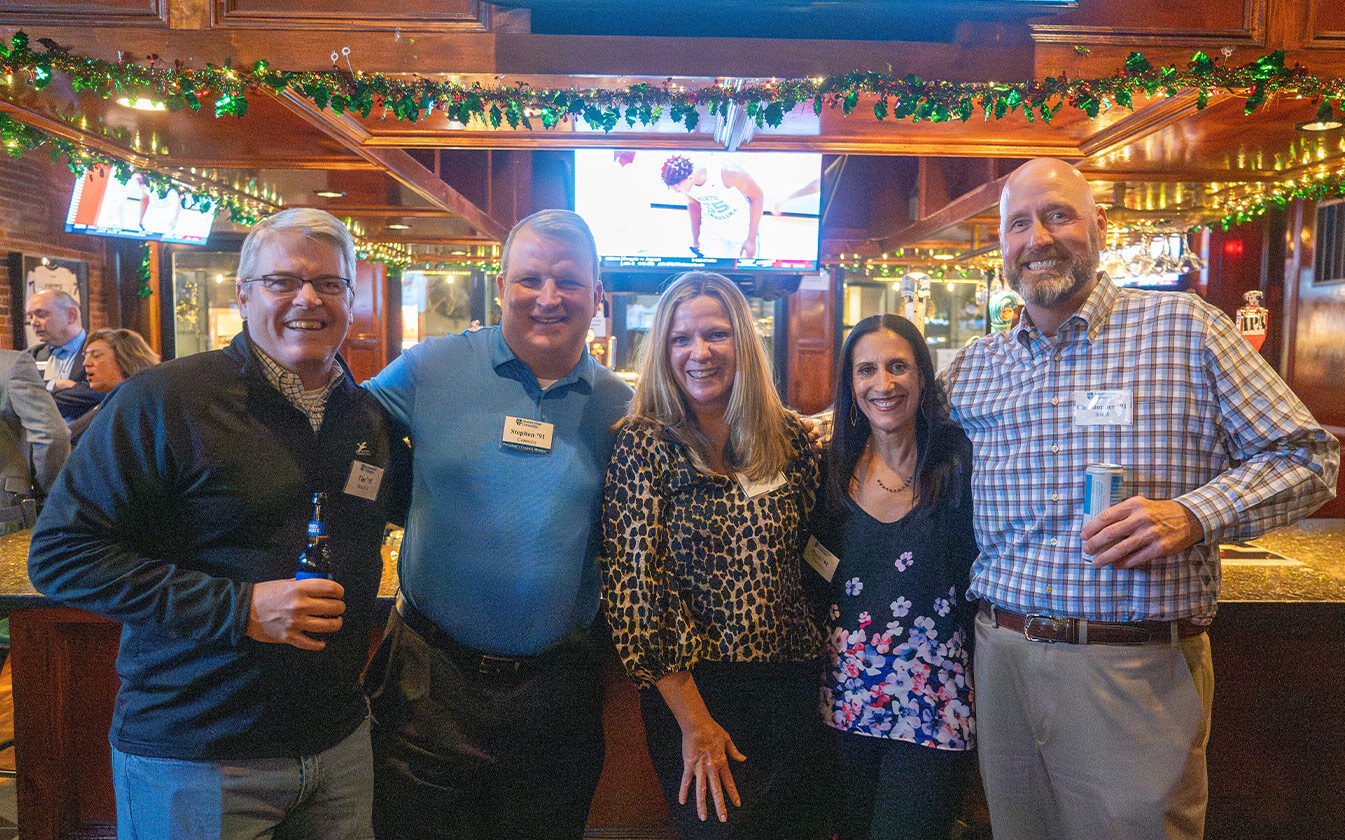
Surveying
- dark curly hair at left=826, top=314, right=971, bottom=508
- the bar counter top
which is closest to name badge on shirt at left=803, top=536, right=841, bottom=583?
dark curly hair at left=826, top=314, right=971, bottom=508

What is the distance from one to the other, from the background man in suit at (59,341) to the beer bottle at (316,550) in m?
4.59

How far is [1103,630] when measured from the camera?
1.74 m

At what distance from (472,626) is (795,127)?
308 centimetres

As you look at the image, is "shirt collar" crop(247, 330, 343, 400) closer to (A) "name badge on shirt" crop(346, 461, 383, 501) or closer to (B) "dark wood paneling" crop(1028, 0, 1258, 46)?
(A) "name badge on shirt" crop(346, 461, 383, 501)

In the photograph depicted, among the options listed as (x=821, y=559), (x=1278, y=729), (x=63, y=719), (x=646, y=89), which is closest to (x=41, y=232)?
(x=63, y=719)

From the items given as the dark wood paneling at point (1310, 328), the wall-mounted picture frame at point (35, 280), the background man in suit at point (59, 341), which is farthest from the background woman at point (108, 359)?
the dark wood paneling at point (1310, 328)

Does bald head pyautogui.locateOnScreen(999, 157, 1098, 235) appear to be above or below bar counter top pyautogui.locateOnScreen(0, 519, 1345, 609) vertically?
above

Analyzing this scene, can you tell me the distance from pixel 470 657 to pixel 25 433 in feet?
12.7

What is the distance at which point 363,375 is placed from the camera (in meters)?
9.24

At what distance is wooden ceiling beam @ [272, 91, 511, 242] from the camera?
3182 mm

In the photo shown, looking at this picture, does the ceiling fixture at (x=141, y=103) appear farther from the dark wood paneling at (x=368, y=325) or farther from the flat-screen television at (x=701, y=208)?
the dark wood paneling at (x=368, y=325)

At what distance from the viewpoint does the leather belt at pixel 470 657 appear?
1.86 meters

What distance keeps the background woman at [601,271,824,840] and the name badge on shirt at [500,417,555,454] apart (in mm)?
170

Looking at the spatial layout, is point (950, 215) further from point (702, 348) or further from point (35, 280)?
point (35, 280)
